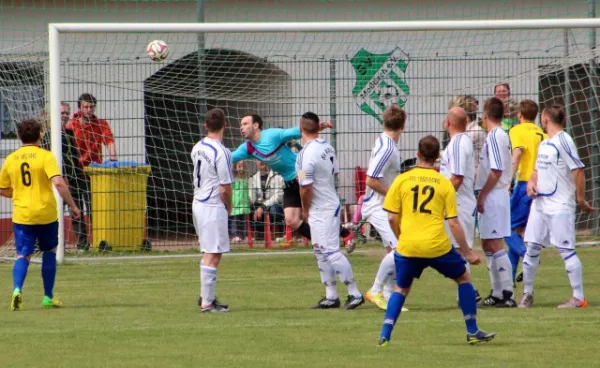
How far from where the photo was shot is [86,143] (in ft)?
59.6

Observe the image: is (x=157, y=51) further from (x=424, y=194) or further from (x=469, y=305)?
(x=469, y=305)

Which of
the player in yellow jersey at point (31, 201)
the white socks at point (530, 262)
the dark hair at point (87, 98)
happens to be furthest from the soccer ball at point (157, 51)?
the white socks at point (530, 262)

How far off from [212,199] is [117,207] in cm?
696

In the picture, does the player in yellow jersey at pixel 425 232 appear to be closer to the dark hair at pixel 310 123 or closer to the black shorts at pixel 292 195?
the dark hair at pixel 310 123

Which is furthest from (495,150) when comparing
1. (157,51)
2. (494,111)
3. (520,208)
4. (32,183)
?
(157,51)

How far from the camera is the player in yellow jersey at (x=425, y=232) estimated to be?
9.26m

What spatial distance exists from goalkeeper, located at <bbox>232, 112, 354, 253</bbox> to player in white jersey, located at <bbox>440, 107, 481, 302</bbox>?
5.21 feet

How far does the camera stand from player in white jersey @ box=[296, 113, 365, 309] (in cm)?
1175

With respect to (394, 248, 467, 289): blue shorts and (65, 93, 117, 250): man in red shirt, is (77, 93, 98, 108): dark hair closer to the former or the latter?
(65, 93, 117, 250): man in red shirt

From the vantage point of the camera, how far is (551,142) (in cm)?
1162

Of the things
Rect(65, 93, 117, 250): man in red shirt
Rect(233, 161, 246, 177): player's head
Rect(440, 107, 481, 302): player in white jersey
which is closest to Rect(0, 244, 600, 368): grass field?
Rect(440, 107, 481, 302): player in white jersey

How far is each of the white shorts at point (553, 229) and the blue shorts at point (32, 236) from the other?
478 centimetres

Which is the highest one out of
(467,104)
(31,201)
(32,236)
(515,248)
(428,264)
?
(467,104)

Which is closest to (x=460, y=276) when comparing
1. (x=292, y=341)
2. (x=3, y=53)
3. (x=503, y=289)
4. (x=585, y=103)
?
(x=292, y=341)
